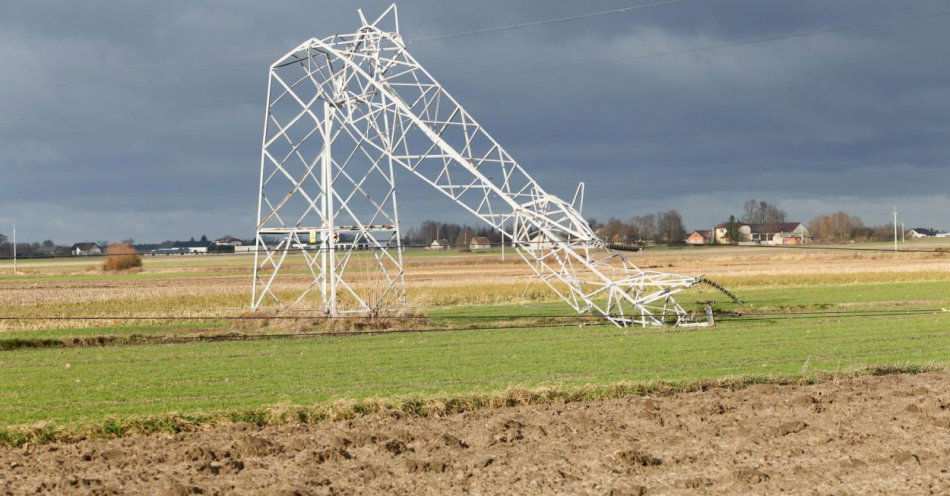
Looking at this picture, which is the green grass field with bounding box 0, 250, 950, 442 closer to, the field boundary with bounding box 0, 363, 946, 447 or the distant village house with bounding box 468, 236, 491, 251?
the field boundary with bounding box 0, 363, 946, 447

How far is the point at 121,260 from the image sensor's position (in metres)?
100

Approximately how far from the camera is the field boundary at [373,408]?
14.4 m

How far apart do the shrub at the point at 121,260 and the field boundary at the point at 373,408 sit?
289 ft

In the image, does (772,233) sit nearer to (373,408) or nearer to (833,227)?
(833,227)

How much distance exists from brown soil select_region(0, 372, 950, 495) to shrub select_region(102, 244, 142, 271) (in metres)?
89.7

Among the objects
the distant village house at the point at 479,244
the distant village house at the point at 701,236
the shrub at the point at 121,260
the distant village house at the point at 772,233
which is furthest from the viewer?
the distant village house at the point at 701,236

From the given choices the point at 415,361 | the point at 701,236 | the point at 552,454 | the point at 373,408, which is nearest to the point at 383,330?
the point at 415,361

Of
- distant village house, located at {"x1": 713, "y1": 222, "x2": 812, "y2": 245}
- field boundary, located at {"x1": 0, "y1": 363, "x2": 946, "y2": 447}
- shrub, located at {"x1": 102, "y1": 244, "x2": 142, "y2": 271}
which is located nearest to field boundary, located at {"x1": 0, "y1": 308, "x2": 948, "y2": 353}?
field boundary, located at {"x1": 0, "y1": 363, "x2": 946, "y2": 447}

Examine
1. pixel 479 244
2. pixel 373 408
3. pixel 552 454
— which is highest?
pixel 479 244

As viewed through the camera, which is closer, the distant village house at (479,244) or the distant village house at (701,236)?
the distant village house at (479,244)

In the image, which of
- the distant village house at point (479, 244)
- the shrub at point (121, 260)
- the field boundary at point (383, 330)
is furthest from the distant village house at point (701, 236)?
the field boundary at point (383, 330)

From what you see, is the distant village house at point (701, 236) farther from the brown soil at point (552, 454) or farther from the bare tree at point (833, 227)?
the brown soil at point (552, 454)

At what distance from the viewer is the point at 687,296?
48.1m

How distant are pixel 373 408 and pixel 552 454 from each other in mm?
4227
